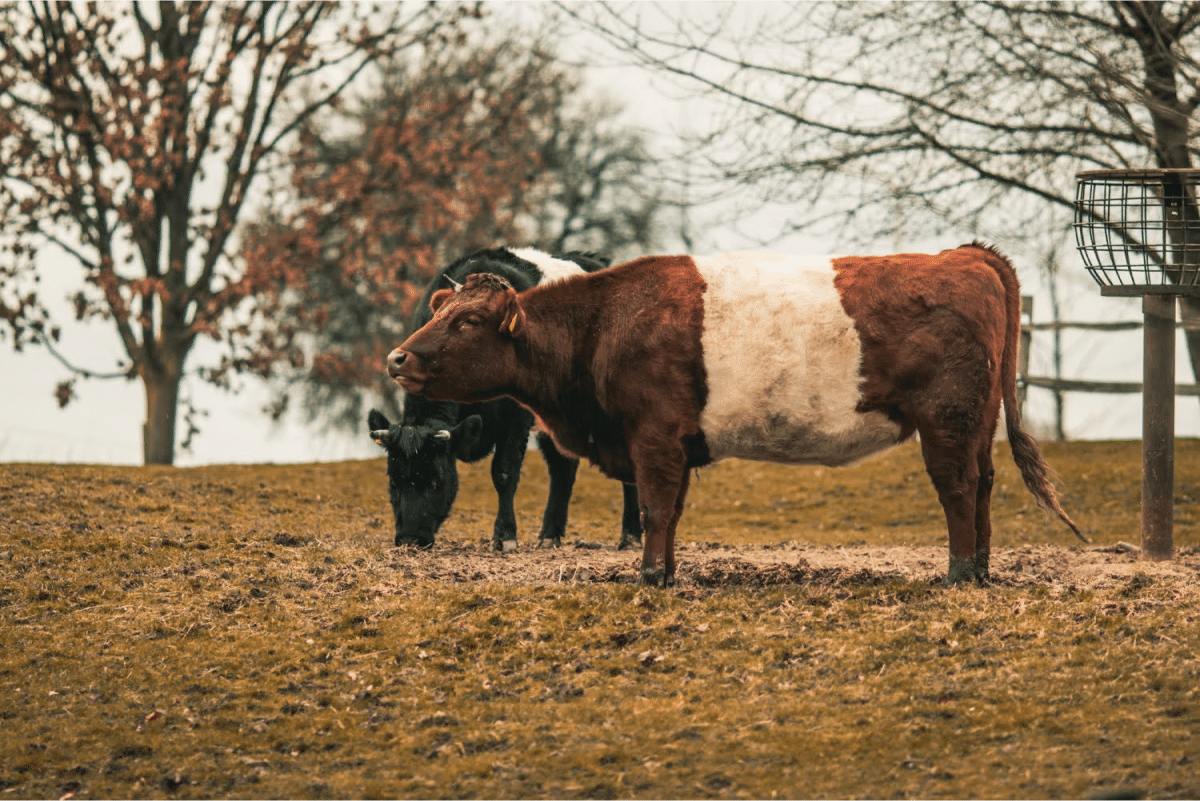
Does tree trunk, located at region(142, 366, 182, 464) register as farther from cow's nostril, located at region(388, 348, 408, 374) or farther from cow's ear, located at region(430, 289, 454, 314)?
cow's nostril, located at region(388, 348, 408, 374)

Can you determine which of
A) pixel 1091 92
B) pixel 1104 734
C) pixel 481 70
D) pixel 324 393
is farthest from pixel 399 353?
pixel 324 393

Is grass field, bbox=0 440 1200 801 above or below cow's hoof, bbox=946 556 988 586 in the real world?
below

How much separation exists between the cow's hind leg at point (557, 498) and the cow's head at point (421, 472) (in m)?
1.16

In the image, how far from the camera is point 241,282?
21.2 meters

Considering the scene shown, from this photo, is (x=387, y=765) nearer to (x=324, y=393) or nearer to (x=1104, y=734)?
(x=1104, y=734)

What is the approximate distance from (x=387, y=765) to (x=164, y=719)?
1.59 metres

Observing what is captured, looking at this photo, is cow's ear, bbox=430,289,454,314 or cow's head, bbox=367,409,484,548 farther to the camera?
cow's head, bbox=367,409,484,548

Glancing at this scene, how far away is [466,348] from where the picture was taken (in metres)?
9.26

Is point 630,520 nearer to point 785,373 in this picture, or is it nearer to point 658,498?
point 658,498

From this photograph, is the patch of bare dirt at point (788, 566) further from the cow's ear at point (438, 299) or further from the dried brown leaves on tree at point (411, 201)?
the dried brown leaves on tree at point (411, 201)

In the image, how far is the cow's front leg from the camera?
902 centimetres

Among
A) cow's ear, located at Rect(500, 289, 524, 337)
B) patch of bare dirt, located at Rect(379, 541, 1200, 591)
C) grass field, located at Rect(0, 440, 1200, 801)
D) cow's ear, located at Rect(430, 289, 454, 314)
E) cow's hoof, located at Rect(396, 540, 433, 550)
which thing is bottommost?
grass field, located at Rect(0, 440, 1200, 801)

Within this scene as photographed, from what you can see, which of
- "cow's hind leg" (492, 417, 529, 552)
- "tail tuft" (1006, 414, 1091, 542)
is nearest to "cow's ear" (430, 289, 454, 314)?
"cow's hind leg" (492, 417, 529, 552)

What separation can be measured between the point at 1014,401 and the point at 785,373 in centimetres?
198
